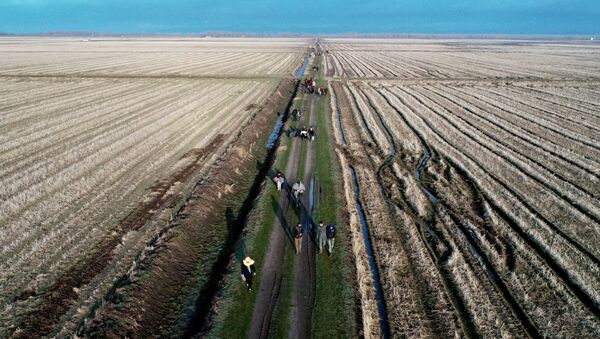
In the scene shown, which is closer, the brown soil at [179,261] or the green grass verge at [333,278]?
the brown soil at [179,261]

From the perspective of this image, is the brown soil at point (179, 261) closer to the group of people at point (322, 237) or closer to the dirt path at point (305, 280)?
the group of people at point (322, 237)

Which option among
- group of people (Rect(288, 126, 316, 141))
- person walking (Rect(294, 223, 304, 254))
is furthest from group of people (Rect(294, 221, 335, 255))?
group of people (Rect(288, 126, 316, 141))

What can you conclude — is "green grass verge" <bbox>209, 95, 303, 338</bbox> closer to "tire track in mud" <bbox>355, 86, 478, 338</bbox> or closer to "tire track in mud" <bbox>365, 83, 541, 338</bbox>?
"tire track in mud" <bbox>355, 86, 478, 338</bbox>

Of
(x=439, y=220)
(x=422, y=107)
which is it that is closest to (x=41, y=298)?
(x=439, y=220)

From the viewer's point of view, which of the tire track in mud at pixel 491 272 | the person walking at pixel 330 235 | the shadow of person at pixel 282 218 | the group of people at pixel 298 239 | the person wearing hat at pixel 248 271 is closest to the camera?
the tire track in mud at pixel 491 272

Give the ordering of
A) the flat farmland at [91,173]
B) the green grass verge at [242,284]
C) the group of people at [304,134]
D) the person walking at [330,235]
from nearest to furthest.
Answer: the green grass verge at [242,284], the flat farmland at [91,173], the person walking at [330,235], the group of people at [304,134]

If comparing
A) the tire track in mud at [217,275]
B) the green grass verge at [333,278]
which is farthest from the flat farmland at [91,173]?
the green grass verge at [333,278]

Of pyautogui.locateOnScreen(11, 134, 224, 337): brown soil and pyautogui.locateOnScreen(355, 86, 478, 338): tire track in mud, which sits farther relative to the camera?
pyautogui.locateOnScreen(355, 86, 478, 338): tire track in mud
